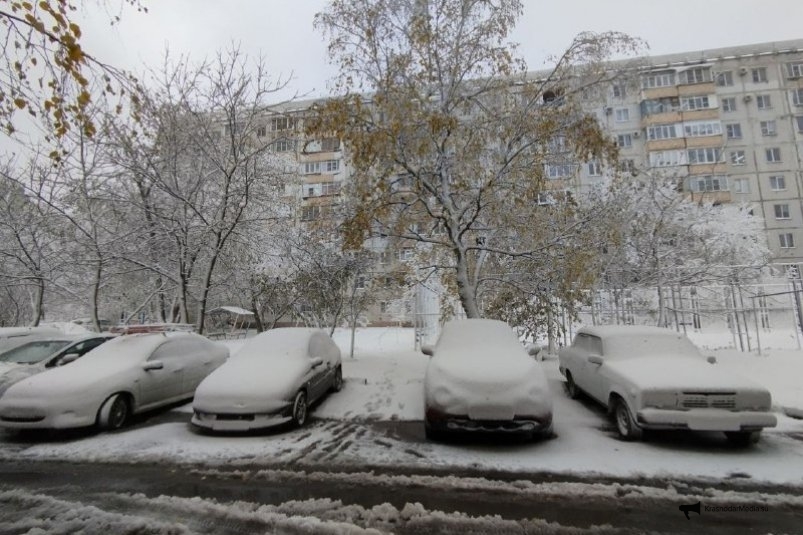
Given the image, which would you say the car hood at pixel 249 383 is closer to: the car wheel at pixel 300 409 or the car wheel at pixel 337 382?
the car wheel at pixel 300 409

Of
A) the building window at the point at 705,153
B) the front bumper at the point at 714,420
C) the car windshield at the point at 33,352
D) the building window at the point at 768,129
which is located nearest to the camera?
the front bumper at the point at 714,420

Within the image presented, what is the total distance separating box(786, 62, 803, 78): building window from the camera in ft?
126

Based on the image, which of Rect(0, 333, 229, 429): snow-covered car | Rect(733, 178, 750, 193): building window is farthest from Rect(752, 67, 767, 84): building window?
Rect(0, 333, 229, 429): snow-covered car

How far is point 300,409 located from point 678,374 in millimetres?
5623

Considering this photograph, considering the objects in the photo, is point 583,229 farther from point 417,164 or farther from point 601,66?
point 417,164

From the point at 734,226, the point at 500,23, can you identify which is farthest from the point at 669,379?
the point at 734,226

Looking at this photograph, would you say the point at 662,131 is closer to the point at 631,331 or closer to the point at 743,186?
the point at 743,186

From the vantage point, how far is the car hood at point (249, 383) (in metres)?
6.32

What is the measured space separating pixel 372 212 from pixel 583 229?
4826mm

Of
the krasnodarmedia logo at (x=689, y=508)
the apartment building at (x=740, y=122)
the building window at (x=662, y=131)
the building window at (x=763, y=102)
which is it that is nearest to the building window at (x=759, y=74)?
the apartment building at (x=740, y=122)

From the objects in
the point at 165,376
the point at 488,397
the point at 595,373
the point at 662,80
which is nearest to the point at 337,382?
the point at 165,376

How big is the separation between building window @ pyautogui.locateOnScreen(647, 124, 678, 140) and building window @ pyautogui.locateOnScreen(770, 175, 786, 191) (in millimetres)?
12045

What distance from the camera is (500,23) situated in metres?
9.51

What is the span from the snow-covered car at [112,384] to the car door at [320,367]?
105 inches
